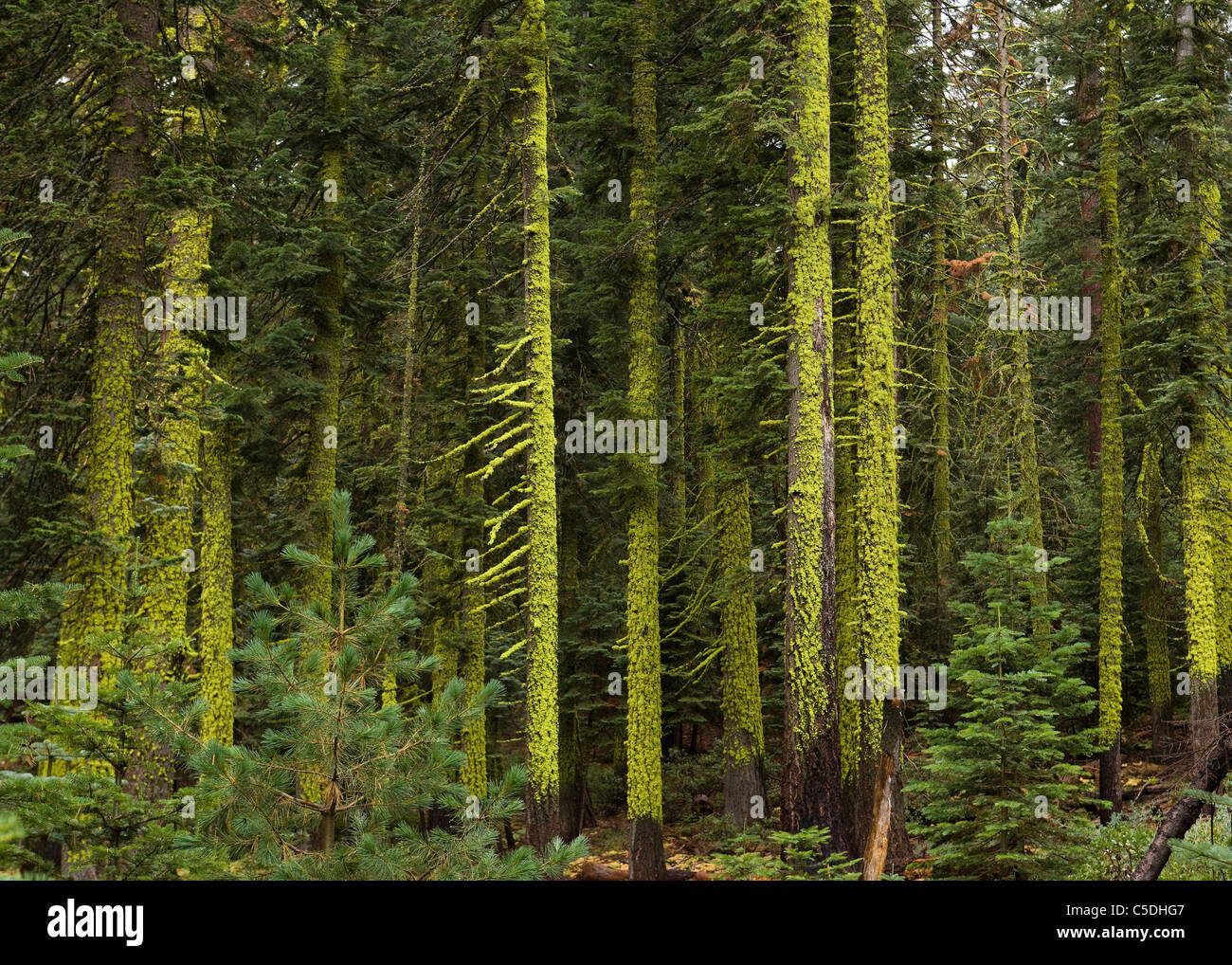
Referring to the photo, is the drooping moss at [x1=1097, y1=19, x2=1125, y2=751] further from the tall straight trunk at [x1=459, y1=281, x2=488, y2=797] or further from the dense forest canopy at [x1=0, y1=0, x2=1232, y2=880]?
the tall straight trunk at [x1=459, y1=281, x2=488, y2=797]

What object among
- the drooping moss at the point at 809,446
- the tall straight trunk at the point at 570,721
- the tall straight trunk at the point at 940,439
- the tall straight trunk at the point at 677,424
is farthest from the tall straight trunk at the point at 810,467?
the tall straight trunk at the point at 677,424

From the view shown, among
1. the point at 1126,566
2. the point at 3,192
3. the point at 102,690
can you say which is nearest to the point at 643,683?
the point at 102,690

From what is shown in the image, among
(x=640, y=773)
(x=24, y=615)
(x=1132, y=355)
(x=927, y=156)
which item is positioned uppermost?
(x=927, y=156)

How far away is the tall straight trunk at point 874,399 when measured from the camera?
12758 mm

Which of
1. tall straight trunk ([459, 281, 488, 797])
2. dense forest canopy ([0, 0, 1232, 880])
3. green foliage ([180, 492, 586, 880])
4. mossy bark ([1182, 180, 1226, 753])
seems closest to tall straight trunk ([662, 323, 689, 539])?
dense forest canopy ([0, 0, 1232, 880])

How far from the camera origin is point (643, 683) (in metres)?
15.2

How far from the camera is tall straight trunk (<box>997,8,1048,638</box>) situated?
58.4 ft

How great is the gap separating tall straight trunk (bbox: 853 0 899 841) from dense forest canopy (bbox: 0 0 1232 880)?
7 centimetres

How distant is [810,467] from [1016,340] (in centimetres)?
912

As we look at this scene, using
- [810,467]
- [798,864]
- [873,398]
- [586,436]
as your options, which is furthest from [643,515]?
[798,864]

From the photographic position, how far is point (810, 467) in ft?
41.2

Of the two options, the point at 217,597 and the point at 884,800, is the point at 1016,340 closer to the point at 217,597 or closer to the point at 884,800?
the point at 884,800

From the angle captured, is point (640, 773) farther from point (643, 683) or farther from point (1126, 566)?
point (1126, 566)

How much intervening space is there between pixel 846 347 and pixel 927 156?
159 inches
